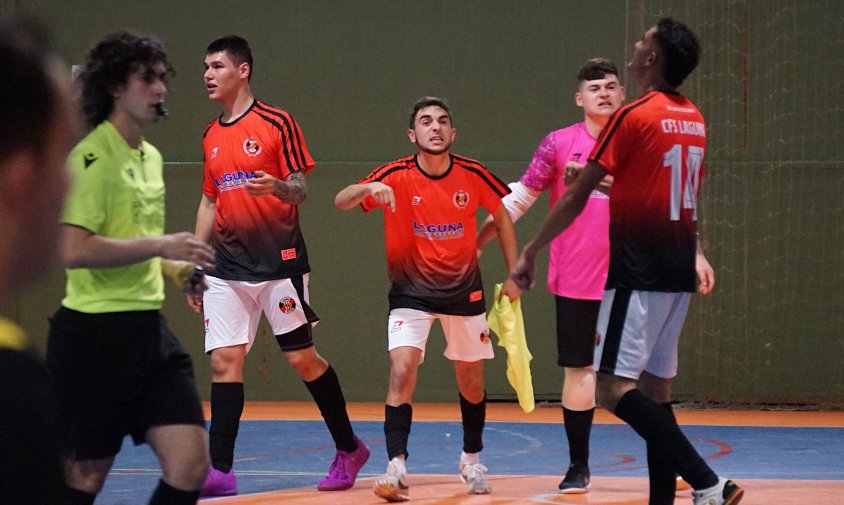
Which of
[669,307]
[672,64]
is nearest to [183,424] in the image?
[669,307]

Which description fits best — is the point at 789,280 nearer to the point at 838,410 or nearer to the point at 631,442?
the point at 838,410

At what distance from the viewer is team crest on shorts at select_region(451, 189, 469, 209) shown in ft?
21.1

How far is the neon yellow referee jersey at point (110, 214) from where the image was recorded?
12.1ft

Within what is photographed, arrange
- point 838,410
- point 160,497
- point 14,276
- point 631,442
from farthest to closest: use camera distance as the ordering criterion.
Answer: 1. point 838,410
2. point 631,442
3. point 160,497
4. point 14,276

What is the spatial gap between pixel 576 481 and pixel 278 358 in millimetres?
4929

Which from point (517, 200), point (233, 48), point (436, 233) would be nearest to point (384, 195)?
point (436, 233)

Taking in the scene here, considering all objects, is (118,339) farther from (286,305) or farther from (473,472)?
(473,472)

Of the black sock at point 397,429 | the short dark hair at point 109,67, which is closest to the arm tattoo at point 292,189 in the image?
the black sock at point 397,429

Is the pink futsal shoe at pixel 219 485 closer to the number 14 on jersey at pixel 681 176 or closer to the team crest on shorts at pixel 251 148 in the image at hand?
the team crest on shorts at pixel 251 148

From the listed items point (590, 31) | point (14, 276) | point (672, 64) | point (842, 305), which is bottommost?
point (842, 305)

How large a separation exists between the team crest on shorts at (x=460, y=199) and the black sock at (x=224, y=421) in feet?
5.10

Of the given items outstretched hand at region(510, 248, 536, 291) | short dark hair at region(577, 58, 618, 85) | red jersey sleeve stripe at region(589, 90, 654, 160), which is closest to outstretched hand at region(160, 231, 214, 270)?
outstretched hand at region(510, 248, 536, 291)

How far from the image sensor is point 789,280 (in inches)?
397

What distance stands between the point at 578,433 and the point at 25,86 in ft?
17.3
